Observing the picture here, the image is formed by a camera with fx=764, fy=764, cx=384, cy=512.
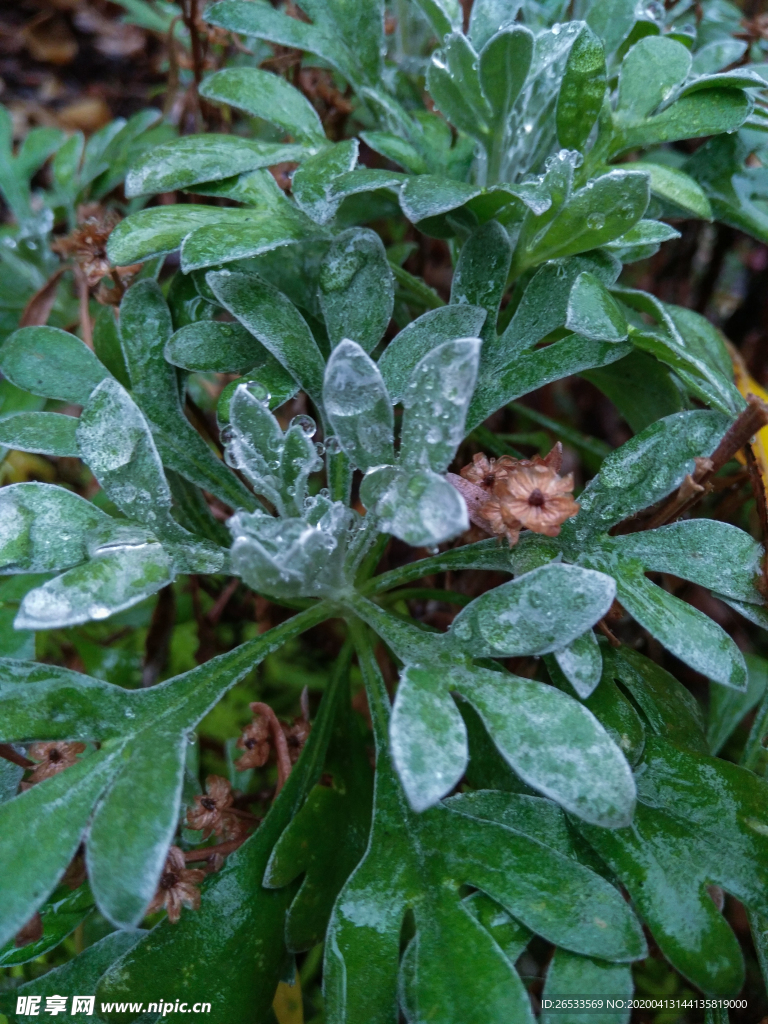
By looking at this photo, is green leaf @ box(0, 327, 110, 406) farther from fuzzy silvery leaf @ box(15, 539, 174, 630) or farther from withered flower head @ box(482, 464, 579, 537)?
withered flower head @ box(482, 464, 579, 537)

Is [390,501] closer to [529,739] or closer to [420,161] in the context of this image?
[529,739]

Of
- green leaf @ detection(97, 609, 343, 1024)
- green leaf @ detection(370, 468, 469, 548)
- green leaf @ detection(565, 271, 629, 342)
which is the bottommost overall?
green leaf @ detection(97, 609, 343, 1024)

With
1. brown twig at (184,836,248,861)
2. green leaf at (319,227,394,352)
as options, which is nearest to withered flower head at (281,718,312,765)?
brown twig at (184,836,248,861)

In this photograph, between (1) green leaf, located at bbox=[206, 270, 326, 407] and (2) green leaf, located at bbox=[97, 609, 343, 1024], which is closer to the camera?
(2) green leaf, located at bbox=[97, 609, 343, 1024]

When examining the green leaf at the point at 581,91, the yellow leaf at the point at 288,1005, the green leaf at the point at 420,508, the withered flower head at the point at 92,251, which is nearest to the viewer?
the green leaf at the point at 420,508

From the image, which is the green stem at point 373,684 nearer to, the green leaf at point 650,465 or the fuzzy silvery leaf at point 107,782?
the fuzzy silvery leaf at point 107,782

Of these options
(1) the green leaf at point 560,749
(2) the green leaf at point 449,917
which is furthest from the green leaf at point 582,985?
(1) the green leaf at point 560,749
